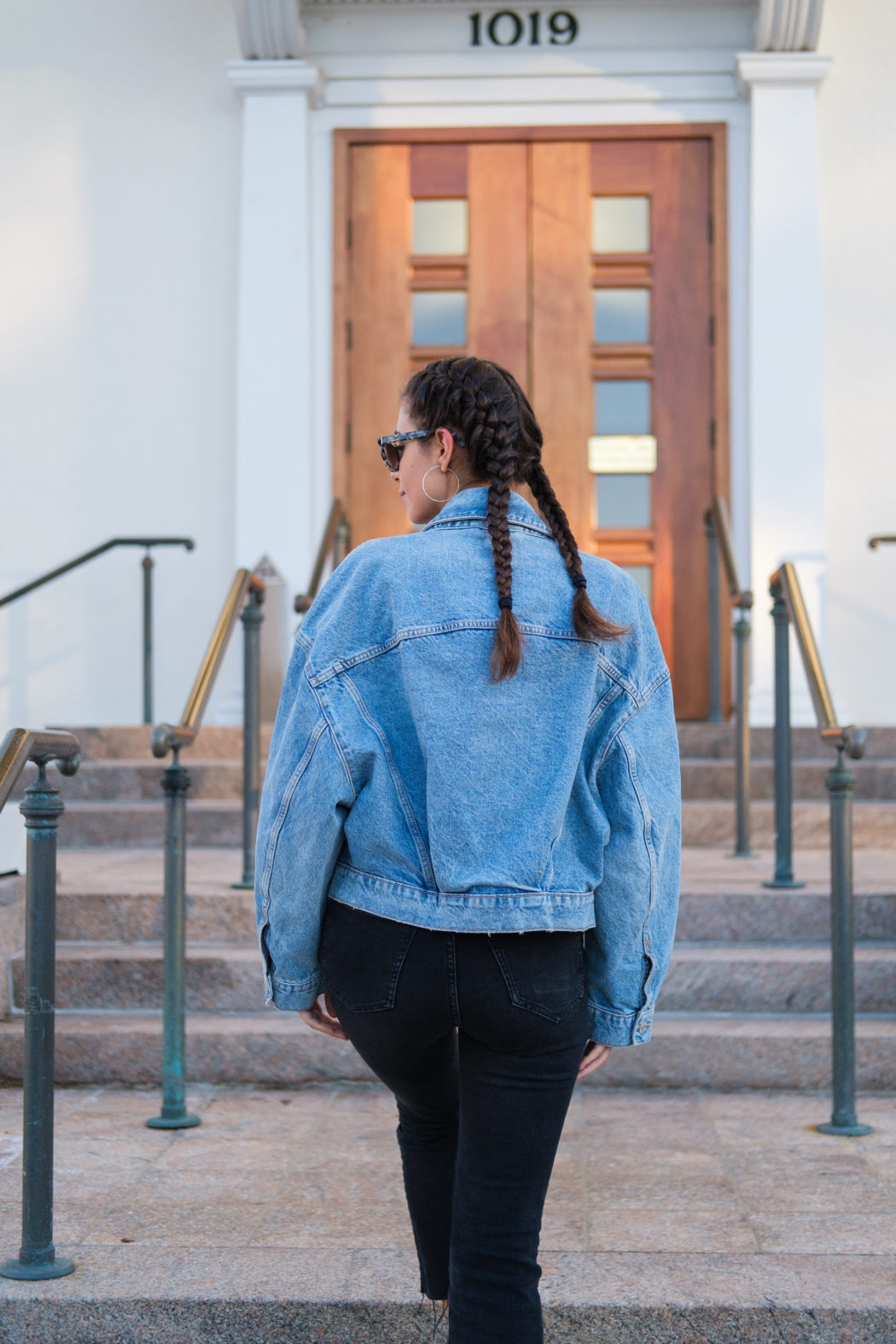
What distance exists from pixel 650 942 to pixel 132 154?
6.16m

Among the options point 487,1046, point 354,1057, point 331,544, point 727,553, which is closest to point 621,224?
point 727,553

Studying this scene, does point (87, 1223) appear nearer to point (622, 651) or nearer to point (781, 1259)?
point (781, 1259)

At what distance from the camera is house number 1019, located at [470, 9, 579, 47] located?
22.4ft

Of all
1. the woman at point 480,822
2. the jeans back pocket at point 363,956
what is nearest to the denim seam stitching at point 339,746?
the woman at point 480,822

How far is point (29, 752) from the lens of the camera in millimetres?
2637

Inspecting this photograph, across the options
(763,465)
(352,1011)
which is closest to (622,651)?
(352,1011)

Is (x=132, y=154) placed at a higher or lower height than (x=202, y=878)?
higher

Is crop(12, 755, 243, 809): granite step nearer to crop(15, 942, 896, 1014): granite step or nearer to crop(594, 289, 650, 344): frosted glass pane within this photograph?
crop(15, 942, 896, 1014): granite step

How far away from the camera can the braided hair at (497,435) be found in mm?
1751

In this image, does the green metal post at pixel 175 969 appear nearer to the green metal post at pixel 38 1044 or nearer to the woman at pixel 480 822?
the green metal post at pixel 38 1044

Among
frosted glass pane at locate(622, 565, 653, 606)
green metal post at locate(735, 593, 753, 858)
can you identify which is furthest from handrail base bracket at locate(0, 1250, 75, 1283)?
frosted glass pane at locate(622, 565, 653, 606)

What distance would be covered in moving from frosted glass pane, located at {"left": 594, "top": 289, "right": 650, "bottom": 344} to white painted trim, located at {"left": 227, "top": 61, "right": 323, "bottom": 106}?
1.68m

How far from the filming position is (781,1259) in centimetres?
263

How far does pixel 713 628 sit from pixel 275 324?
250 centimetres
